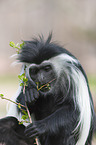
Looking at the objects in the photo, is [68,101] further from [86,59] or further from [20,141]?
[86,59]

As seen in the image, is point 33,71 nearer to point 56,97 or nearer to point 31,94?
point 31,94

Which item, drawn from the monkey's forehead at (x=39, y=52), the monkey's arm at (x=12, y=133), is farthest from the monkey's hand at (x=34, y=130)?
the monkey's forehead at (x=39, y=52)

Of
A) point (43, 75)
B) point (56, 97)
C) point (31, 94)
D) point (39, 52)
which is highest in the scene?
point (39, 52)

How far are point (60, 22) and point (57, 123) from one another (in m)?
5.98

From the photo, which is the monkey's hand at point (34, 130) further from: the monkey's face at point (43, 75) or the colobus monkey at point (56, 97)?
the monkey's face at point (43, 75)

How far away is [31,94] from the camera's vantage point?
2529 mm

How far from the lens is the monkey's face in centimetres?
247

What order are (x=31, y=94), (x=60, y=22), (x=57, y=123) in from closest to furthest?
(x=57, y=123) < (x=31, y=94) < (x=60, y=22)

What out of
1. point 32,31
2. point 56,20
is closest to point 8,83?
point 32,31

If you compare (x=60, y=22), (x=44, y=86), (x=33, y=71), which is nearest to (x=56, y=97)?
(x=44, y=86)

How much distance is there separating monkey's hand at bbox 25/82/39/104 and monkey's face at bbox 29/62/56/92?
5 cm

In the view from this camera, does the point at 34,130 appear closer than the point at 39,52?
Yes

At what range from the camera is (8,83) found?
338 inches

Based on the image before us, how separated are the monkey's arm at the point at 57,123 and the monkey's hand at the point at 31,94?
245 mm
